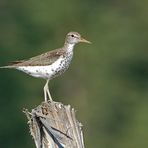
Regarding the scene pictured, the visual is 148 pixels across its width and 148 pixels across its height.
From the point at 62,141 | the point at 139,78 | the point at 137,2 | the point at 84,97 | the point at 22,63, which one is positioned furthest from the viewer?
the point at 137,2

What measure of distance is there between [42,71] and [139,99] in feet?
77.4

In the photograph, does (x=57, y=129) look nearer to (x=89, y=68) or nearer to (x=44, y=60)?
(x=44, y=60)

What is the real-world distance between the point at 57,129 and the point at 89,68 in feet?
91.3

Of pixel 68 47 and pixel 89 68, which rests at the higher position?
pixel 89 68

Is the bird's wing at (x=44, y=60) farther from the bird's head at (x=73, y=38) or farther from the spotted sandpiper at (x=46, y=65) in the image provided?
the bird's head at (x=73, y=38)

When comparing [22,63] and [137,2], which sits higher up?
[137,2]

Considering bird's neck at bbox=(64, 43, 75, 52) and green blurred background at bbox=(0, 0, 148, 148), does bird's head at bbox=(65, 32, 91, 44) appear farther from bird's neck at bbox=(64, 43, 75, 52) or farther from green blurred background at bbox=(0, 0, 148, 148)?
green blurred background at bbox=(0, 0, 148, 148)

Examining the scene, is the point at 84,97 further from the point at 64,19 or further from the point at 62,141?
the point at 62,141

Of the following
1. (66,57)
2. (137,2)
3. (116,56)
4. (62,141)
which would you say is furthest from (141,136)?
(62,141)

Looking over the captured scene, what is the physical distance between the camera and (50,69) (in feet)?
42.0

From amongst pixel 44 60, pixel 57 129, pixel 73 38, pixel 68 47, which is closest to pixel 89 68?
pixel 73 38

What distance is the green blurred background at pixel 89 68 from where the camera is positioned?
106ft

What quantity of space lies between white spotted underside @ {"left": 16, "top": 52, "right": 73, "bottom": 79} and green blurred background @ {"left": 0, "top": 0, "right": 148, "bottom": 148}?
619 inches

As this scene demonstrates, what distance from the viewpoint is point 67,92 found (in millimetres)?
35312
